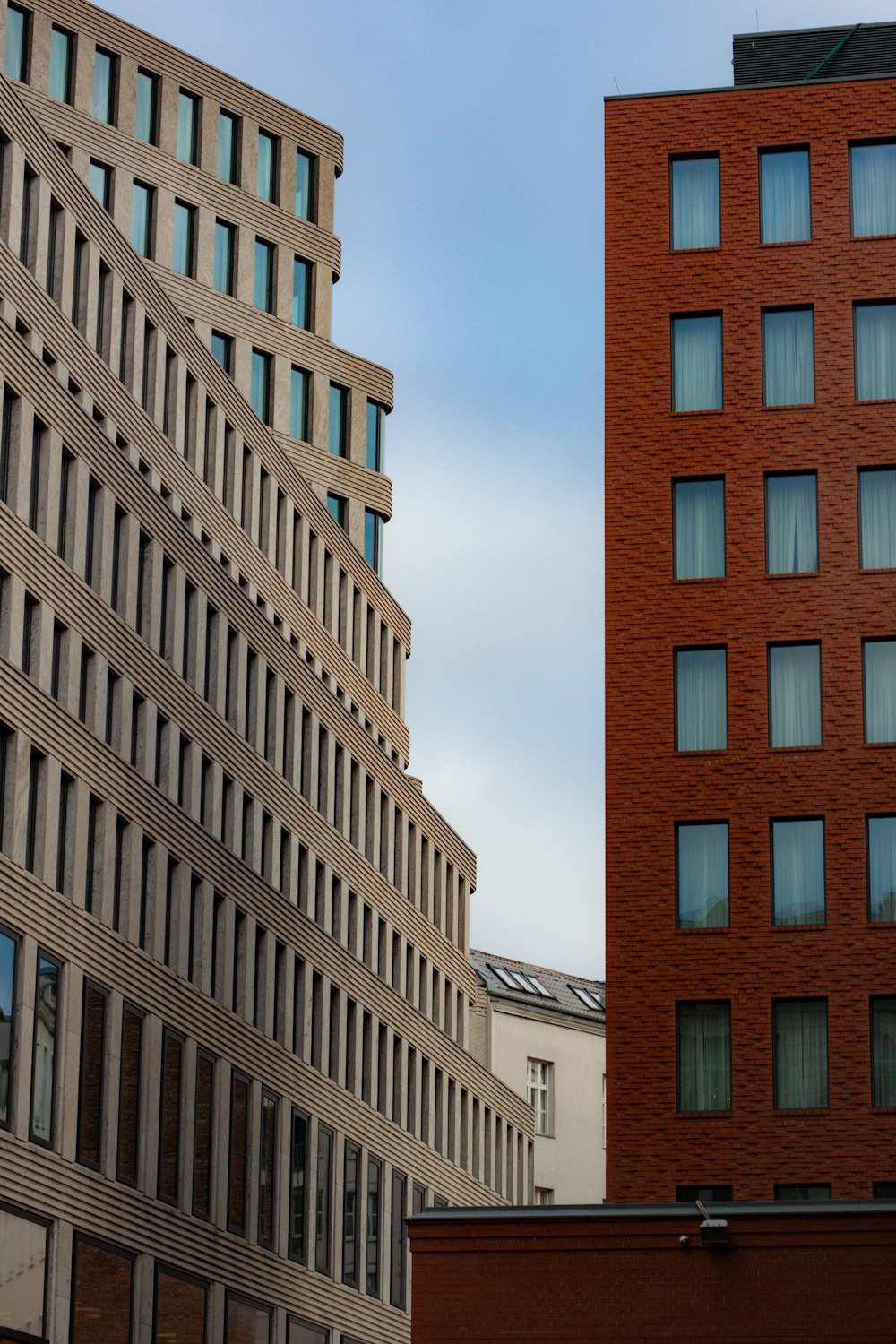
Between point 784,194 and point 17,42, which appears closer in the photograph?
point 784,194

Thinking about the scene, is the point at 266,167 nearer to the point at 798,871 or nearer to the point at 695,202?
the point at 695,202

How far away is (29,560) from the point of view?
151ft

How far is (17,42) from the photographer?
66125mm

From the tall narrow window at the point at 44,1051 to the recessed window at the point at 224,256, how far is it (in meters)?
30.4

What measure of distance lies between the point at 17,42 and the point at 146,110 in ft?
16.4

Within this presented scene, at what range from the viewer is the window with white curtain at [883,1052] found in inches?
1784

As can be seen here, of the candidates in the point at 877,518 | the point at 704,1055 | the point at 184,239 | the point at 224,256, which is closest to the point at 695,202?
the point at 877,518

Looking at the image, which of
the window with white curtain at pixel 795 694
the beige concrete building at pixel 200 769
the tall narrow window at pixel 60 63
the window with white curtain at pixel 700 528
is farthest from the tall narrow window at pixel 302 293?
the window with white curtain at pixel 795 694

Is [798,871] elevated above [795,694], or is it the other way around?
[795,694]

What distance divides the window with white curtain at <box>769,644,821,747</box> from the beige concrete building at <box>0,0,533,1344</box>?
13522mm

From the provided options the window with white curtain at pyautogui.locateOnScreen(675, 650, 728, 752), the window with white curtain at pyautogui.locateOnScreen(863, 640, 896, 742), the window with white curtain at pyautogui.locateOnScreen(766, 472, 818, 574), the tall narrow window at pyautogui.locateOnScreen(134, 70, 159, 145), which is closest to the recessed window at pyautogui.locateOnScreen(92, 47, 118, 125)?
the tall narrow window at pyautogui.locateOnScreen(134, 70, 159, 145)

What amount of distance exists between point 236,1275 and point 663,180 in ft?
87.3

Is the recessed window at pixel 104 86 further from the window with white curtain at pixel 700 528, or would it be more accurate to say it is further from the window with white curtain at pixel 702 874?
the window with white curtain at pixel 702 874

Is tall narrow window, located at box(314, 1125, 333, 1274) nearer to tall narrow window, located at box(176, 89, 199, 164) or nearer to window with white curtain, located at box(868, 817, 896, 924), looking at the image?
window with white curtain, located at box(868, 817, 896, 924)
